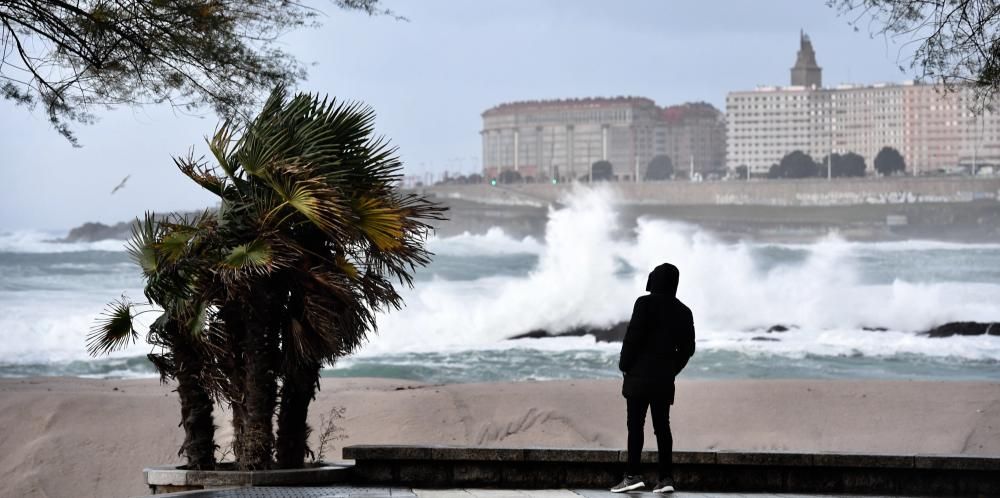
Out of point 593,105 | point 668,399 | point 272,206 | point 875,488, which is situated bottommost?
point 875,488

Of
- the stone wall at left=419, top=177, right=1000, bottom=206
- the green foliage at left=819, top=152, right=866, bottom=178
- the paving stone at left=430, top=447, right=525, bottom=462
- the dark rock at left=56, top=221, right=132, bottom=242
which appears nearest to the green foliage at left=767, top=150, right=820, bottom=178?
the green foliage at left=819, top=152, right=866, bottom=178

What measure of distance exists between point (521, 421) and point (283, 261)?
784 cm

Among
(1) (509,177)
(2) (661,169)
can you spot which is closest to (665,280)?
(1) (509,177)

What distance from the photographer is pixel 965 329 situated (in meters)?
32.1

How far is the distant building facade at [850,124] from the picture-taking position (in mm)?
74688

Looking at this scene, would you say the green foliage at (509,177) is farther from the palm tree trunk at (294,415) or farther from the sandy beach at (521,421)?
the palm tree trunk at (294,415)

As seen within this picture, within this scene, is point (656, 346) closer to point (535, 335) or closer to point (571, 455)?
point (571, 455)

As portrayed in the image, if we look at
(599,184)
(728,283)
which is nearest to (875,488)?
(728,283)

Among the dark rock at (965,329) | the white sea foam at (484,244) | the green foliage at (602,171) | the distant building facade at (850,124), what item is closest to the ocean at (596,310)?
the dark rock at (965,329)

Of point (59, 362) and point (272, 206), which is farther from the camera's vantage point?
point (59, 362)

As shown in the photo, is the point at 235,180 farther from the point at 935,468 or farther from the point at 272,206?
the point at 935,468

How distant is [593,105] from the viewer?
88.9m

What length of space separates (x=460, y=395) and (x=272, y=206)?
977 cm

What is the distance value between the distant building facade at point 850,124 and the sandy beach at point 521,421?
5895cm
